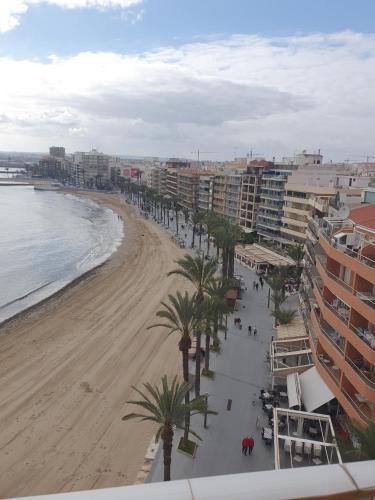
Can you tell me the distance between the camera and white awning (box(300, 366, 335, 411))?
23578mm

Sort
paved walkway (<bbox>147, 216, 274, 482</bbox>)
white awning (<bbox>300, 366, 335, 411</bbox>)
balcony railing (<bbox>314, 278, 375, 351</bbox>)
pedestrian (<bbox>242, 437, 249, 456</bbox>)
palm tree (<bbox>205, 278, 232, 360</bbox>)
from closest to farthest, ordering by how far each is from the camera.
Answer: balcony railing (<bbox>314, 278, 375, 351</bbox>) → paved walkway (<bbox>147, 216, 274, 482</bbox>) → pedestrian (<bbox>242, 437, 249, 456</bbox>) → white awning (<bbox>300, 366, 335, 411</bbox>) → palm tree (<bbox>205, 278, 232, 360</bbox>)

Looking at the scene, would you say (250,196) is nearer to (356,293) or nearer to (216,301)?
(216,301)

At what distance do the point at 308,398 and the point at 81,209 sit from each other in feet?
461

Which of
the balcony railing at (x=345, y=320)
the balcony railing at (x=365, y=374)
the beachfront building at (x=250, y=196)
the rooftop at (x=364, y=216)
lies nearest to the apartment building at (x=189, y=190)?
the beachfront building at (x=250, y=196)

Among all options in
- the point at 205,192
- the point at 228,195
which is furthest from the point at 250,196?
the point at 205,192

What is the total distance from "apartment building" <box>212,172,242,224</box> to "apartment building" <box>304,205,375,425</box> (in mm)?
71667

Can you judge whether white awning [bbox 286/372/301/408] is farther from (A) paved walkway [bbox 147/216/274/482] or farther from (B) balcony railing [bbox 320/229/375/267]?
(B) balcony railing [bbox 320/229/375/267]

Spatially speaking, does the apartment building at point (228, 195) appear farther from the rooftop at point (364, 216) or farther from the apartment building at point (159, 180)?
the rooftop at point (364, 216)

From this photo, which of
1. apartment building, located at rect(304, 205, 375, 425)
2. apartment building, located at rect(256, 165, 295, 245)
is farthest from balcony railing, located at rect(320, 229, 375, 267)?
apartment building, located at rect(256, 165, 295, 245)

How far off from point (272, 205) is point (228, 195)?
79.3 ft

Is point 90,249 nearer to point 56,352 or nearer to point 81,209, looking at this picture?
point 56,352

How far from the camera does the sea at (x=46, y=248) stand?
54934 mm

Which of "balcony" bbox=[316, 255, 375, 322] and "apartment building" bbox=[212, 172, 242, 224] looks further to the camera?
"apartment building" bbox=[212, 172, 242, 224]

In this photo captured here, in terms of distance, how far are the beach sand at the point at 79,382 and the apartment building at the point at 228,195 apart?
4779 cm
